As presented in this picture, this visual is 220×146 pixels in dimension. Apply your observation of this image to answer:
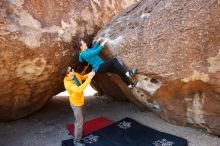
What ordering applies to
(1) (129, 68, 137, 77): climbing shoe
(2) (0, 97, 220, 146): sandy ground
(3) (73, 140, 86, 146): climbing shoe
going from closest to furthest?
(1) (129, 68, 137, 77): climbing shoe < (3) (73, 140, 86, 146): climbing shoe < (2) (0, 97, 220, 146): sandy ground

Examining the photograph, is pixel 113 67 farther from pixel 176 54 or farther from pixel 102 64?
pixel 176 54

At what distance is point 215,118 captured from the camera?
5375mm

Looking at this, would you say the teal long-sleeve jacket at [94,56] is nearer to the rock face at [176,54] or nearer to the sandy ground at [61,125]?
the rock face at [176,54]

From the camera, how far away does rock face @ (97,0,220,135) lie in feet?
16.0

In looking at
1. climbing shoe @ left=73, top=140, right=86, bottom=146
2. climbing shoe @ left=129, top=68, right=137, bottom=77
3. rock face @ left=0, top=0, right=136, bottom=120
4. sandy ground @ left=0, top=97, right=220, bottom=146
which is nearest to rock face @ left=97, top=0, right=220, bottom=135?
climbing shoe @ left=129, top=68, right=137, bottom=77

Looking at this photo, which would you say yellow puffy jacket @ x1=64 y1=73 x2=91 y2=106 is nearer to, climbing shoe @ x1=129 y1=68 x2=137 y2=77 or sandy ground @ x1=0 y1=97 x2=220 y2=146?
climbing shoe @ x1=129 y1=68 x2=137 y2=77

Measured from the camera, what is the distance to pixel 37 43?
19.3 ft

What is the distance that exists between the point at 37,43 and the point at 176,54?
2353 mm

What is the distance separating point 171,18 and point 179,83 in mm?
978

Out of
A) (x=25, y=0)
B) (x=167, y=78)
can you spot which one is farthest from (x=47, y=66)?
(x=167, y=78)

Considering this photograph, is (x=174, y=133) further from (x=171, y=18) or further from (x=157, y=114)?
(x=171, y=18)

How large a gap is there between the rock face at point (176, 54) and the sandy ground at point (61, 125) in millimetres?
187

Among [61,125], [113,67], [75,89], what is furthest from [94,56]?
[61,125]

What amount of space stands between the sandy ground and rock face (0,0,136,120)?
1.26 ft
